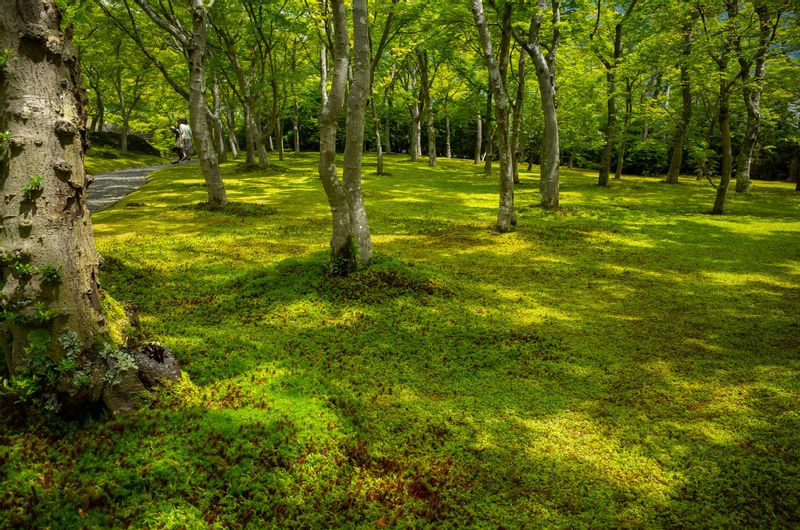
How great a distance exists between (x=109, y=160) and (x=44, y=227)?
3726 centimetres

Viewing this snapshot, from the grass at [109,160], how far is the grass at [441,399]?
23.5 m

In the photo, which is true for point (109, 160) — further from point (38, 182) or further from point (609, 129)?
point (38, 182)

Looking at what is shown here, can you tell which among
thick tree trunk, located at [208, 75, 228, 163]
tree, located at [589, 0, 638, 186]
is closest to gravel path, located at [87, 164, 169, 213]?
thick tree trunk, located at [208, 75, 228, 163]

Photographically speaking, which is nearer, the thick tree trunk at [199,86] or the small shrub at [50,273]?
the small shrub at [50,273]

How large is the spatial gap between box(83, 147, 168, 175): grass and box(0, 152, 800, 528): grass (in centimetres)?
2352

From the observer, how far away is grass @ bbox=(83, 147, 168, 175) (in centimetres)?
2937

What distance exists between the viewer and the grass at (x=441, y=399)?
3.40 m

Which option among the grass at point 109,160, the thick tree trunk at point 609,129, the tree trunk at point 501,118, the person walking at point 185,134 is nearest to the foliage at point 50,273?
the tree trunk at point 501,118

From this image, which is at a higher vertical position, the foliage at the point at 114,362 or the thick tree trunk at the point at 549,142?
the thick tree trunk at the point at 549,142

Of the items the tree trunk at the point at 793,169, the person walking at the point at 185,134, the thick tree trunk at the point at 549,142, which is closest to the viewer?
the thick tree trunk at the point at 549,142

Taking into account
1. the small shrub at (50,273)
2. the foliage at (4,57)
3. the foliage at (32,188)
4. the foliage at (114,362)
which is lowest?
the foliage at (114,362)

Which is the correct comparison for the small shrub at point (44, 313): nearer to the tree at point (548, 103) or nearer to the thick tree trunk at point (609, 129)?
the tree at point (548, 103)

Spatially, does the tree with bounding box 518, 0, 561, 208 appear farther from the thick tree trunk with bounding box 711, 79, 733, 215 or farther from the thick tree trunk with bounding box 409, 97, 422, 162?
the thick tree trunk with bounding box 409, 97, 422, 162

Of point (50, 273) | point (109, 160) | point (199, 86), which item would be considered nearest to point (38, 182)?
point (50, 273)
